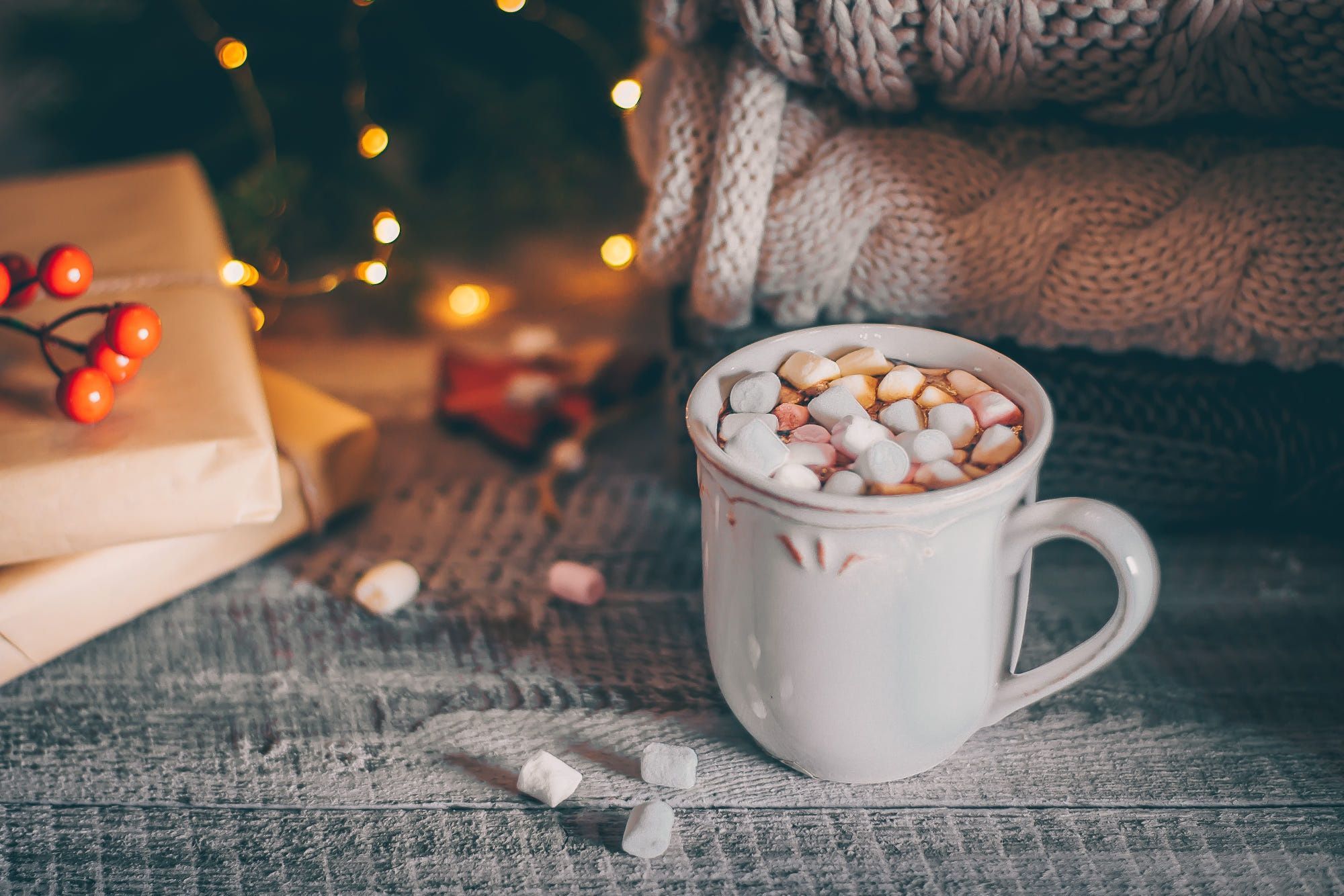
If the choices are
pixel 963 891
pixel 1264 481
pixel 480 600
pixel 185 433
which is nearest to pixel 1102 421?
pixel 1264 481

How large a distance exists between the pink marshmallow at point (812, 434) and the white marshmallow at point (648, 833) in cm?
18

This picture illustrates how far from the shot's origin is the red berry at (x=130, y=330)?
528 millimetres

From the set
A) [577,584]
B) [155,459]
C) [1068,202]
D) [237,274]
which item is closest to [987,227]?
[1068,202]

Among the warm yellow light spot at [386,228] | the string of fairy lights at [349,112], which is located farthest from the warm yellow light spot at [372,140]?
the warm yellow light spot at [386,228]

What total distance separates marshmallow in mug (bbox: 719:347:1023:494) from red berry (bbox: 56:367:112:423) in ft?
1.11

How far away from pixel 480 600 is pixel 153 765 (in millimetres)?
189

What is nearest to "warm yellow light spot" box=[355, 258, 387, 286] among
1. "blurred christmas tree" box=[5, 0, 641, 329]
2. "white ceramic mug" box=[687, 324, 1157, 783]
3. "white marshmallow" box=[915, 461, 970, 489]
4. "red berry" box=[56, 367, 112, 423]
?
"blurred christmas tree" box=[5, 0, 641, 329]

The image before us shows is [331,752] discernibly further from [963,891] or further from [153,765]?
[963,891]

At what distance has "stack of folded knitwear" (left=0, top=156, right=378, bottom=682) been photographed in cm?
50

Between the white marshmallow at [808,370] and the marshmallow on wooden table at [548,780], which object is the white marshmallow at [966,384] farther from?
the marshmallow on wooden table at [548,780]

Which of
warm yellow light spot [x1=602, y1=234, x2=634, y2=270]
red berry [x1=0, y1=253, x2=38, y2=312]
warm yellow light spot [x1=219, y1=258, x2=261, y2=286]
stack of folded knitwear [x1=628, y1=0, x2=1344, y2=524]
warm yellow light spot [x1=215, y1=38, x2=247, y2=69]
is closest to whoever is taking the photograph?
stack of folded knitwear [x1=628, y1=0, x2=1344, y2=524]

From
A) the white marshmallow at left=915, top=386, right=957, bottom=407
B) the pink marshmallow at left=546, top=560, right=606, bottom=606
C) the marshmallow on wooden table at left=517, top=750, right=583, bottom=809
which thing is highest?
the white marshmallow at left=915, top=386, right=957, bottom=407

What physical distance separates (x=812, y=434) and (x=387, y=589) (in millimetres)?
290

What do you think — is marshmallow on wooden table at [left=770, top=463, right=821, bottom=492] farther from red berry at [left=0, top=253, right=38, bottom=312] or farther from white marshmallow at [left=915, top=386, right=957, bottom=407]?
red berry at [left=0, top=253, right=38, bottom=312]
